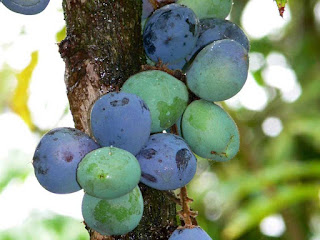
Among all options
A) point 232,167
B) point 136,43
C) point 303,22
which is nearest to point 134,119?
point 136,43

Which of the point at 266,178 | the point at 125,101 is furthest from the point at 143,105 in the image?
the point at 266,178

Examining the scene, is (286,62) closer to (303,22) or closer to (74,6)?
(303,22)

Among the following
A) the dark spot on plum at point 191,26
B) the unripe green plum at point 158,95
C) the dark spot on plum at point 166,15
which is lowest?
the unripe green plum at point 158,95

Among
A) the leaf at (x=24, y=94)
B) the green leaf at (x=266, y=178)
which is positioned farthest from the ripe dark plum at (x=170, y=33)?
the green leaf at (x=266, y=178)

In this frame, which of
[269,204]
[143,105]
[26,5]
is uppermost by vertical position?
[26,5]

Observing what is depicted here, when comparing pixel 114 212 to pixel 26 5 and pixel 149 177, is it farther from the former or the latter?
pixel 26 5

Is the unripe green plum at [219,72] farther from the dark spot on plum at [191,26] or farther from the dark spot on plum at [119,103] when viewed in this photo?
the dark spot on plum at [119,103]

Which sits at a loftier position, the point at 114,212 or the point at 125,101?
the point at 125,101
